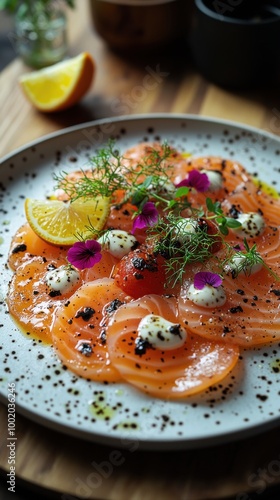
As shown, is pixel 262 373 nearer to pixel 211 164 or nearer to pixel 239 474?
pixel 239 474

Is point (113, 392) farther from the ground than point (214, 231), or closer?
closer

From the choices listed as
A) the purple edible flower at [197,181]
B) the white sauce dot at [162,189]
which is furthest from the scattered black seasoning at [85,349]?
the purple edible flower at [197,181]

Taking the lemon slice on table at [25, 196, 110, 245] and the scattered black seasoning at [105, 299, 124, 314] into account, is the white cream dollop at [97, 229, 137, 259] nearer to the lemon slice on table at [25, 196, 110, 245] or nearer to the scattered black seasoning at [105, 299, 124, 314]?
the lemon slice on table at [25, 196, 110, 245]

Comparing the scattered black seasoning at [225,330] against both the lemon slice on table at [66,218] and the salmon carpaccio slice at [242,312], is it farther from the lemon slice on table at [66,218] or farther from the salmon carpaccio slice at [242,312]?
the lemon slice on table at [66,218]

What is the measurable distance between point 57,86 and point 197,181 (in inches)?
52.2

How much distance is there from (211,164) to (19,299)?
48.5 inches

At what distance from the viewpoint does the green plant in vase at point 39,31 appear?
3.96 m

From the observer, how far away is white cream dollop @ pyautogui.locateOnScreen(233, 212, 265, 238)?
2.69 m

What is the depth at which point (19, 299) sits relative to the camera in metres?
2.47

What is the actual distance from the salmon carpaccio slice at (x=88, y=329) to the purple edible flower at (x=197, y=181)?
2.23 feet

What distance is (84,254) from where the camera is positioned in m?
2.52

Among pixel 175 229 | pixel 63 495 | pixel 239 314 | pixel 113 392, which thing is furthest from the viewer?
pixel 175 229

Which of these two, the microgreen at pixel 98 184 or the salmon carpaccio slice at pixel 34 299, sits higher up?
the microgreen at pixel 98 184

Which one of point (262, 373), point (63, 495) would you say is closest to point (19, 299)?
point (63, 495)
